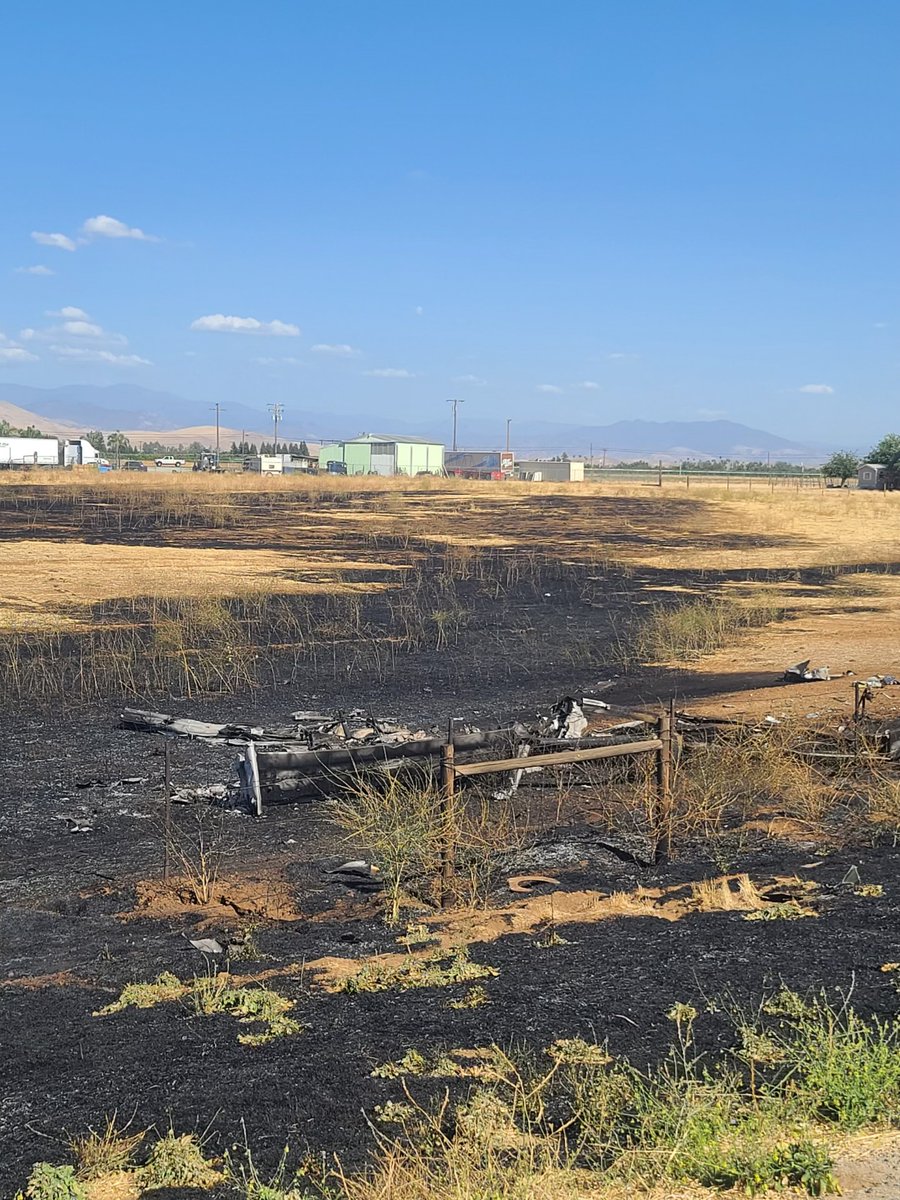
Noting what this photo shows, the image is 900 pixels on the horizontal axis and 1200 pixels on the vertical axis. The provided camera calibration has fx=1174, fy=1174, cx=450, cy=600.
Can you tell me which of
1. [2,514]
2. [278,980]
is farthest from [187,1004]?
[2,514]

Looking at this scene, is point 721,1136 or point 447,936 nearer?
point 721,1136

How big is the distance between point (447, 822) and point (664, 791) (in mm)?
1860

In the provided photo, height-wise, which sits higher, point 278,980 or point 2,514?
point 2,514

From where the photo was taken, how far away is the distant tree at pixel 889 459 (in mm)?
74375

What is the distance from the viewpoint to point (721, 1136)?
461 centimetres

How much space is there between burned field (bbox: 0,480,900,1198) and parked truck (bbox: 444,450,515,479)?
81.9 m

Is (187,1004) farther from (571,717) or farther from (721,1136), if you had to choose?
Result: (571,717)

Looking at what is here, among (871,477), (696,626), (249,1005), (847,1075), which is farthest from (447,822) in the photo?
(871,477)

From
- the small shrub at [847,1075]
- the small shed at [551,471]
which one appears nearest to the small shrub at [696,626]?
the small shrub at [847,1075]

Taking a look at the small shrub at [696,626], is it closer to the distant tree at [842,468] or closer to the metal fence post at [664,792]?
the metal fence post at [664,792]

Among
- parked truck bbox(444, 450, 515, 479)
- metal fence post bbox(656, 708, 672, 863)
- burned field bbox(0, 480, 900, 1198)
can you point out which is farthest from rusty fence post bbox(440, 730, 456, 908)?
parked truck bbox(444, 450, 515, 479)

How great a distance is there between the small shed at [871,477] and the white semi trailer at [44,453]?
54.2 metres

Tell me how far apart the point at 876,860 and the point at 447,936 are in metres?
3.53

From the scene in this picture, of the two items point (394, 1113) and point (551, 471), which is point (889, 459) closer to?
point (551, 471)
